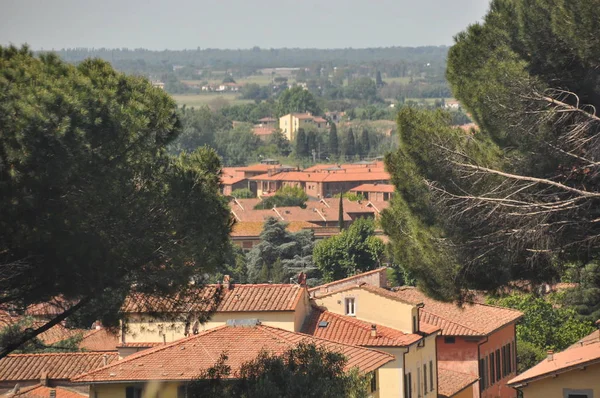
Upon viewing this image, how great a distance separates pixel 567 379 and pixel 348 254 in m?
52.2

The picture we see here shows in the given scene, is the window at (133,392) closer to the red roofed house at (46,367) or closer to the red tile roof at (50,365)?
the red roofed house at (46,367)

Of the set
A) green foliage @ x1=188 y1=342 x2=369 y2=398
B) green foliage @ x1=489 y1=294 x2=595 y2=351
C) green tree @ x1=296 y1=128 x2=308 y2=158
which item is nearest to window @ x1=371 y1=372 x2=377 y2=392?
green foliage @ x1=188 y1=342 x2=369 y2=398

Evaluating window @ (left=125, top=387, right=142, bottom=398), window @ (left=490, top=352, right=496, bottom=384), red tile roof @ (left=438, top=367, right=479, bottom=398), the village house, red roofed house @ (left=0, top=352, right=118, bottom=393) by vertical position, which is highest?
window @ (left=125, top=387, right=142, bottom=398)

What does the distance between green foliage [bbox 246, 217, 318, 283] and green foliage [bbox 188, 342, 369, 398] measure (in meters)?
52.1

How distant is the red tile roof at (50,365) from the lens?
2900cm

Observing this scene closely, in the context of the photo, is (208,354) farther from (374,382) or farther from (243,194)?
(243,194)

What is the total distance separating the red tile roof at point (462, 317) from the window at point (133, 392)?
1018 centimetres

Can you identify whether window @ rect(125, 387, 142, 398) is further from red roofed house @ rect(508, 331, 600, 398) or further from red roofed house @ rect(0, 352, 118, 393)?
red roofed house @ rect(508, 331, 600, 398)

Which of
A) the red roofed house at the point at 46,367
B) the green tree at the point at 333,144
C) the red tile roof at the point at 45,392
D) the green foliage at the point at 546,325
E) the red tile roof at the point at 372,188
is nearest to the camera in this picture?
the red tile roof at the point at 45,392

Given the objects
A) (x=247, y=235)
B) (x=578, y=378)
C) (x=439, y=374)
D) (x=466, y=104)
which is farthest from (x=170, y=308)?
(x=247, y=235)

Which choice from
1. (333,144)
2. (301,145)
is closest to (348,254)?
(301,145)

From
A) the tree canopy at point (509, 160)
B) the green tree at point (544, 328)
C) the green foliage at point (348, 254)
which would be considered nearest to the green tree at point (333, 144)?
the green foliage at point (348, 254)

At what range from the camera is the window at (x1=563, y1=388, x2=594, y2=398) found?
23156 millimetres

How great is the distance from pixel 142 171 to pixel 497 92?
396 centimetres
